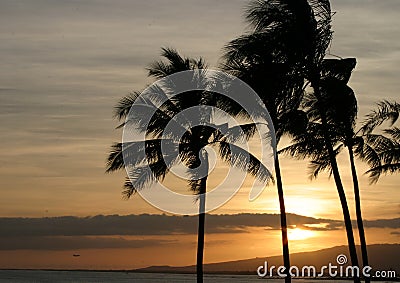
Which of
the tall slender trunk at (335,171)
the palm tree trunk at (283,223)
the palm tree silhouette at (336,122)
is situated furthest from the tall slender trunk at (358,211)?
the tall slender trunk at (335,171)

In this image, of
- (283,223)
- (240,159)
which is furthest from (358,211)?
(240,159)

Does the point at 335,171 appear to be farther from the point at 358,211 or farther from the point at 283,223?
the point at 358,211

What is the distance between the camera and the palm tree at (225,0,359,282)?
104ft

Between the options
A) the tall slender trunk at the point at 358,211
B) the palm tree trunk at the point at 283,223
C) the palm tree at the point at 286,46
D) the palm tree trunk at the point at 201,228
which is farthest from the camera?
the tall slender trunk at the point at 358,211

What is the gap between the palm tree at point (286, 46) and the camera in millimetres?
31734

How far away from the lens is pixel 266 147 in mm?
35125

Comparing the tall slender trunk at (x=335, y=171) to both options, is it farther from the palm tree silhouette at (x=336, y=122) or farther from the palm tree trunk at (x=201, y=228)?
the palm tree trunk at (x=201, y=228)

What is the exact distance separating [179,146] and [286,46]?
7087mm

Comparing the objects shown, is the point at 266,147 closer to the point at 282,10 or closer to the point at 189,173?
the point at 189,173

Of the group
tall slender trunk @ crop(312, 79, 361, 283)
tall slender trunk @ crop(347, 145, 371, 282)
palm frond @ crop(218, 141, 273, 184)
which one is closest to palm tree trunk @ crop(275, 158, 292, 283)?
palm frond @ crop(218, 141, 273, 184)

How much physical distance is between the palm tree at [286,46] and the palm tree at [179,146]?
160 inches

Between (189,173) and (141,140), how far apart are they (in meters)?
2.50

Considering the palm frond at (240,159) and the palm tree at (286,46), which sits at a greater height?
the palm tree at (286,46)

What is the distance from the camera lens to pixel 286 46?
104ft
